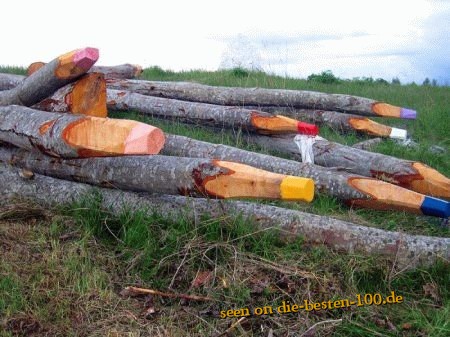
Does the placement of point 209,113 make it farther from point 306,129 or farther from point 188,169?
point 188,169

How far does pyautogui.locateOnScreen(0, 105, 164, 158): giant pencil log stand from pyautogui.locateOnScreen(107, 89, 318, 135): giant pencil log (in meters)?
2.82

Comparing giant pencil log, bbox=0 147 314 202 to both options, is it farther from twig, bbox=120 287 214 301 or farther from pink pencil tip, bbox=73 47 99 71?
pink pencil tip, bbox=73 47 99 71

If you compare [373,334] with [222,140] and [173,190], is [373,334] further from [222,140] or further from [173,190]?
[222,140]

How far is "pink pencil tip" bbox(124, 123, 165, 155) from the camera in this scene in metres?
4.16

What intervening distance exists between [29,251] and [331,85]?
8.96m

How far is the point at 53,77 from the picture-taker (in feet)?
18.4

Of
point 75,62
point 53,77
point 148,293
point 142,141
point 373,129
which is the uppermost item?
point 75,62

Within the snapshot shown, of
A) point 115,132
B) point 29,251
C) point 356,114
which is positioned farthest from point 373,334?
point 356,114

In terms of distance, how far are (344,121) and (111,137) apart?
4.82m

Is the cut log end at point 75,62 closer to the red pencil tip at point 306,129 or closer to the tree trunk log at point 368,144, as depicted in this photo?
the red pencil tip at point 306,129

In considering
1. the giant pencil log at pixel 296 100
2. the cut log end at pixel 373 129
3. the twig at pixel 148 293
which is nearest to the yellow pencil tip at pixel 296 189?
the twig at pixel 148 293

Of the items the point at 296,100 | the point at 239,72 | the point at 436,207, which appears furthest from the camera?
the point at 239,72

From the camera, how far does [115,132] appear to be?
14.0ft

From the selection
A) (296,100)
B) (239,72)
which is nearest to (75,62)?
(296,100)
